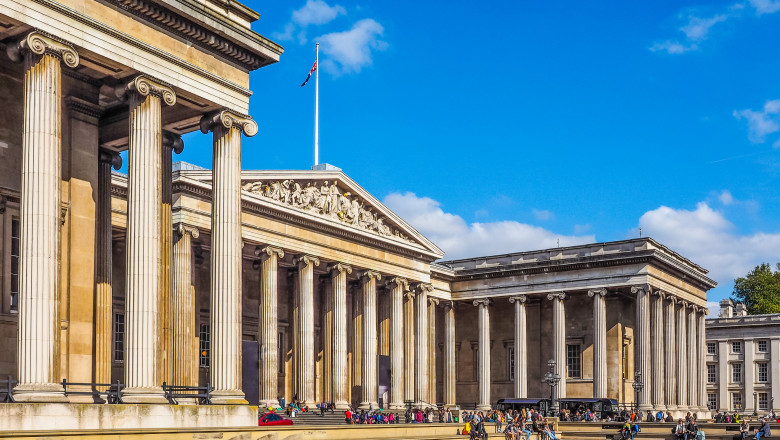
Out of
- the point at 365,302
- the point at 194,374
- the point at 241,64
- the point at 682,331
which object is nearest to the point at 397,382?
the point at 365,302

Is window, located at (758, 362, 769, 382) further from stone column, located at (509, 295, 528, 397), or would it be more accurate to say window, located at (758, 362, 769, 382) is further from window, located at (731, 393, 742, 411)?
stone column, located at (509, 295, 528, 397)

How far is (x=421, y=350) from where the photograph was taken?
6638cm

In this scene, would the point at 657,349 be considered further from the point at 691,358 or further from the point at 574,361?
the point at 691,358

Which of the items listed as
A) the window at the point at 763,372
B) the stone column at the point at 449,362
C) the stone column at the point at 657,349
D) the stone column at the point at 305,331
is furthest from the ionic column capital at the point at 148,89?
the window at the point at 763,372

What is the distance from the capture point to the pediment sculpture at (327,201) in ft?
174

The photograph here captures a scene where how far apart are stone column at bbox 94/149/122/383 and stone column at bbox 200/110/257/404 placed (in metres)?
2.75

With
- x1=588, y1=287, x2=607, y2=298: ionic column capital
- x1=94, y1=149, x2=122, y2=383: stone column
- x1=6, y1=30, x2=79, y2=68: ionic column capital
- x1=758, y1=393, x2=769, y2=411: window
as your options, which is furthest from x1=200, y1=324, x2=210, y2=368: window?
x1=758, y1=393, x2=769, y2=411: window

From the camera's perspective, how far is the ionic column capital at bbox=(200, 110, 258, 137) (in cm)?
2758

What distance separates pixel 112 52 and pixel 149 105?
5.51 feet

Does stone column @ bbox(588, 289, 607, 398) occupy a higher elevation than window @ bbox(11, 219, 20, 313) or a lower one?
lower

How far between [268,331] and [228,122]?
85.4 ft

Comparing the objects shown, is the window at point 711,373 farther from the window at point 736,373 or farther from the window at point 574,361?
the window at point 574,361

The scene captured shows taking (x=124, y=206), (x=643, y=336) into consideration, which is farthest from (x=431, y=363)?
(x=124, y=206)

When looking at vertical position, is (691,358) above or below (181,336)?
below
